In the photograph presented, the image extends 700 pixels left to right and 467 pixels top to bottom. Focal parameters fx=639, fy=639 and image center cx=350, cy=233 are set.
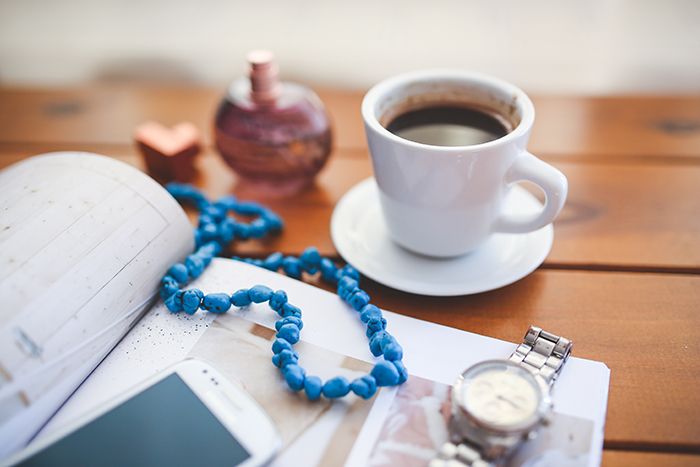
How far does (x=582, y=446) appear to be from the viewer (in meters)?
0.39

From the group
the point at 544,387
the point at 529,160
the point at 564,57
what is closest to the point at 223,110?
the point at 529,160

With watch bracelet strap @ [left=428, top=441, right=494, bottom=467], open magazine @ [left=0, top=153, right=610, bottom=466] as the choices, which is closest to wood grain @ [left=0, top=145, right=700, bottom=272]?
open magazine @ [left=0, top=153, right=610, bottom=466]

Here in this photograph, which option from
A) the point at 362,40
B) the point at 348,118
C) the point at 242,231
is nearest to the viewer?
the point at 242,231

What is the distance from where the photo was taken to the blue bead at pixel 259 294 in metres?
0.49

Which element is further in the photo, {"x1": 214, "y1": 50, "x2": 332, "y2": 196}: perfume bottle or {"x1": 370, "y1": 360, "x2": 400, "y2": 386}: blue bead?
{"x1": 214, "y1": 50, "x2": 332, "y2": 196}: perfume bottle

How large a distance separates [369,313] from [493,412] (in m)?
0.13

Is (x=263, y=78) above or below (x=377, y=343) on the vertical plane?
above

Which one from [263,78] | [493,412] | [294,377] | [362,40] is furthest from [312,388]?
[362,40]

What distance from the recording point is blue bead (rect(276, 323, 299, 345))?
458 millimetres

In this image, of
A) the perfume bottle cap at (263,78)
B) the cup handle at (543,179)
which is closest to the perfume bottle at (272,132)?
the perfume bottle cap at (263,78)

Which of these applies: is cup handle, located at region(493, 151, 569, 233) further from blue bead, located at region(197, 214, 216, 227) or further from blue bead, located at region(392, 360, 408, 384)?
blue bead, located at region(197, 214, 216, 227)

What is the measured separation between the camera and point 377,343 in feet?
1.48

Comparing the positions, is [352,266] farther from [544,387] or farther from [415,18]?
[415,18]

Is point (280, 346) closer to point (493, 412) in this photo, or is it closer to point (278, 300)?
point (278, 300)
